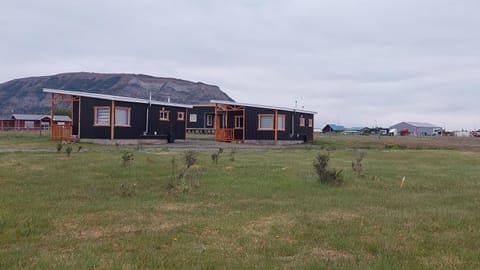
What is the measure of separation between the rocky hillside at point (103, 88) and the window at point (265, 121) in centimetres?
9791

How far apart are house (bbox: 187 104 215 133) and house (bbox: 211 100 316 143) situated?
15450 millimetres

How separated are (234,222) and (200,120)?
4793 cm

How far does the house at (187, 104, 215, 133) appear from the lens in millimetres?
54344

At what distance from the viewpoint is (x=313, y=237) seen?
20.5 feet

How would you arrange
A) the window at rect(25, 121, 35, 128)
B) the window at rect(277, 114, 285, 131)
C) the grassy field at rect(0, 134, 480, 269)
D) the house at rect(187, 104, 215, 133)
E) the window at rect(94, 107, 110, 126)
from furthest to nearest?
1. the window at rect(25, 121, 35, 128)
2. the house at rect(187, 104, 215, 133)
3. the window at rect(277, 114, 285, 131)
4. the window at rect(94, 107, 110, 126)
5. the grassy field at rect(0, 134, 480, 269)

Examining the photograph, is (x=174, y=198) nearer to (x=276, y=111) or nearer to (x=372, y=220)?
(x=372, y=220)

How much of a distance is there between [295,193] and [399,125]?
406ft

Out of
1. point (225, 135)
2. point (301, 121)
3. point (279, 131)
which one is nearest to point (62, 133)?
point (225, 135)

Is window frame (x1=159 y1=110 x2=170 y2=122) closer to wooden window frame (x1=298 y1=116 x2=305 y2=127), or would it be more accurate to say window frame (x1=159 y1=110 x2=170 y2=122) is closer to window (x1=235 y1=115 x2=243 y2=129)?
window (x1=235 y1=115 x2=243 y2=129)

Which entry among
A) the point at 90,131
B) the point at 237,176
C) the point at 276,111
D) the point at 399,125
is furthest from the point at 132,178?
the point at 399,125

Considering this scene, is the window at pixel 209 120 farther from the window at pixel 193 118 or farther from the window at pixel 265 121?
Result: the window at pixel 265 121

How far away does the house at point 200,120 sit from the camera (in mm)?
54344

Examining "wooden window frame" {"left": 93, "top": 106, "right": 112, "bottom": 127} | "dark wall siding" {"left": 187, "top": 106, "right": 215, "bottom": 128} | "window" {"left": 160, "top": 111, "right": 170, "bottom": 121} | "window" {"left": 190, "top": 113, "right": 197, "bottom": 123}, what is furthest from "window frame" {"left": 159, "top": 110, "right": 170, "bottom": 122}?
"window" {"left": 190, "top": 113, "right": 197, "bottom": 123}

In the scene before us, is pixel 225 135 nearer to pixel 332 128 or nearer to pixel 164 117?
pixel 164 117
